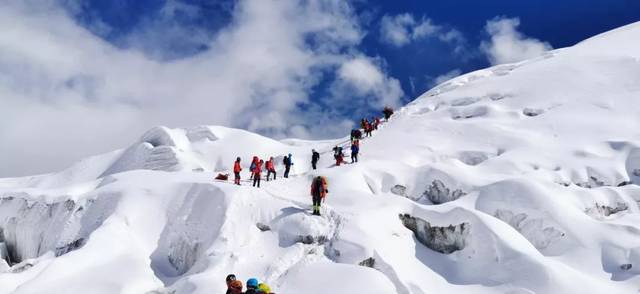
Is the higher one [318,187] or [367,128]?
[367,128]

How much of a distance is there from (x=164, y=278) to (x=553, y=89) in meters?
31.6

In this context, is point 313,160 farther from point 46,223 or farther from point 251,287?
point 251,287

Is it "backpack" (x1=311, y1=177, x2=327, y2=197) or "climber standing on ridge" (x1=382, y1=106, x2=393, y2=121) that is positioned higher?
"climber standing on ridge" (x1=382, y1=106, x2=393, y2=121)

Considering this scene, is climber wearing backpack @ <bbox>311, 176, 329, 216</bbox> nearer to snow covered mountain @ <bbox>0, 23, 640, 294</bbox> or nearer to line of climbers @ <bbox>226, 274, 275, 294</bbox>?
snow covered mountain @ <bbox>0, 23, 640, 294</bbox>

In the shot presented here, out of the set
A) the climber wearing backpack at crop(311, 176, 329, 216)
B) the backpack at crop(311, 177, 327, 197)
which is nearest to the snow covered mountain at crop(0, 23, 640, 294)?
the climber wearing backpack at crop(311, 176, 329, 216)

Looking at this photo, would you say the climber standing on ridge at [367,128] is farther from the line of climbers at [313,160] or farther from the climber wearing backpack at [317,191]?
the climber wearing backpack at [317,191]

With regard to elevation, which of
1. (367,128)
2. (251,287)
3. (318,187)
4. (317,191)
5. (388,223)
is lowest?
(251,287)

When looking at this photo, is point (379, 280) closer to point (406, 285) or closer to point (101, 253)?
point (406, 285)

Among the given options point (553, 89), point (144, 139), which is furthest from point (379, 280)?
point (144, 139)

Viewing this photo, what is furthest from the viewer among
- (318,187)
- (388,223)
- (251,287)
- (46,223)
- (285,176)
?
(285,176)

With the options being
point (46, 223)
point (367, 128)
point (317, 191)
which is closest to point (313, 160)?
point (367, 128)

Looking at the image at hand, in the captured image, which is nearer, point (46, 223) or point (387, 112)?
point (46, 223)

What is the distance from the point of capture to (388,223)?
66.5 feet

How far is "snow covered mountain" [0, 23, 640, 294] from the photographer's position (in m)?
17.5
